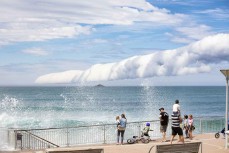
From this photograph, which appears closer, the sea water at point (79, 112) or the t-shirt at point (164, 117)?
the t-shirt at point (164, 117)

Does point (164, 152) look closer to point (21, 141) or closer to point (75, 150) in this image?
point (75, 150)

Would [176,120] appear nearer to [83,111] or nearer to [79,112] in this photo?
[79,112]

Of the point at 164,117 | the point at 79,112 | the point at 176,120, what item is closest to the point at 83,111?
the point at 79,112

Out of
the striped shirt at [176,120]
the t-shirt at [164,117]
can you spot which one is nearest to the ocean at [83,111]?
the t-shirt at [164,117]

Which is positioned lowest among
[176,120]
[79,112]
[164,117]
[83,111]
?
[176,120]

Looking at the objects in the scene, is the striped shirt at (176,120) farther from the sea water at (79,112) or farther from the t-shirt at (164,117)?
the sea water at (79,112)

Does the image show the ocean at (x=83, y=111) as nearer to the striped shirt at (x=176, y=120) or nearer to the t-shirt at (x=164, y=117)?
the t-shirt at (x=164, y=117)

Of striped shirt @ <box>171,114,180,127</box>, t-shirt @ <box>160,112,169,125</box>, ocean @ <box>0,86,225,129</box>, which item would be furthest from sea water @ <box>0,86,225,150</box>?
striped shirt @ <box>171,114,180,127</box>

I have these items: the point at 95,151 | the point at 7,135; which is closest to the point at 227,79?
the point at 95,151

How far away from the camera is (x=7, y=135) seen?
2020 cm

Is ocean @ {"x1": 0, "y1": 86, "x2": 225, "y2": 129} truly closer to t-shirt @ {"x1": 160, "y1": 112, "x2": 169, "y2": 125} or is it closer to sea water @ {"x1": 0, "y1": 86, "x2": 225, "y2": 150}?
sea water @ {"x1": 0, "y1": 86, "x2": 225, "y2": 150}

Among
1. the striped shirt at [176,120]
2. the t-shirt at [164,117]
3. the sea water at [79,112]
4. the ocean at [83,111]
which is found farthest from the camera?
the ocean at [83,111]

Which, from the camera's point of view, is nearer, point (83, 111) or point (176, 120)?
point (176, 120)

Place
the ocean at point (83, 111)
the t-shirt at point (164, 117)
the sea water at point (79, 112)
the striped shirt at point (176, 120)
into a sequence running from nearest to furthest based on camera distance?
the striped shirt at point (176, 120) < the t-shirt at point (164, 117) < the sea water at point (79, 112) < the ocean at point (83, 111)
